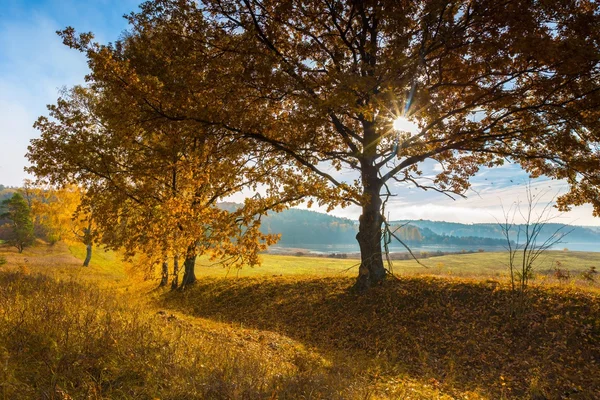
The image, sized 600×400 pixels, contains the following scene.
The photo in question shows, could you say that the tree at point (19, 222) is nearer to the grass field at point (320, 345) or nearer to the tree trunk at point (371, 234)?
the grass field at point (320, 345)

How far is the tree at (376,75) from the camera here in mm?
7426

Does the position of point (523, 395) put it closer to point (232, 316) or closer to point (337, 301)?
point (337, 301)

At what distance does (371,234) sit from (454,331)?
13.8 feet

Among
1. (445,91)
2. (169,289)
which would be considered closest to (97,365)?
(445,91)

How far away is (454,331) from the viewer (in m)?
8.08

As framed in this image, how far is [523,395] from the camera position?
5.72 meters

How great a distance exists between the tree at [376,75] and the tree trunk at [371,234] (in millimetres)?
83

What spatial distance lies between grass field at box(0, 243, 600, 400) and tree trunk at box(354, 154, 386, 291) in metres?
0.59

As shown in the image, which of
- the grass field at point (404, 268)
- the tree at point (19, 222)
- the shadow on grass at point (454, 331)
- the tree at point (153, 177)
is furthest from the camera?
the tree at point (19, 222)

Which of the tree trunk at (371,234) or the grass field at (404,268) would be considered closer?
the tree trunk at (371,234)

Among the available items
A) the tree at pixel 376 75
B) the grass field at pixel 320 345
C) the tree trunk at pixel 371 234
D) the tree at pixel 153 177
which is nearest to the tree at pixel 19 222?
the tree at pixel 153 177

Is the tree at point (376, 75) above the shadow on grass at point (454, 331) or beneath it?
above

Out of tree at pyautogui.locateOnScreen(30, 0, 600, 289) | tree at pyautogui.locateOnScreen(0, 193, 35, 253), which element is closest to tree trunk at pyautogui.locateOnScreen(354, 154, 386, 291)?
tree at pyautogui.locateOnScreen(30, 0, 600, 289)

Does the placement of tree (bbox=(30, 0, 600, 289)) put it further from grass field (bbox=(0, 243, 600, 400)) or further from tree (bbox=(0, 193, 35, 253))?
tree (bbox=(0, 193, 35, 253))
